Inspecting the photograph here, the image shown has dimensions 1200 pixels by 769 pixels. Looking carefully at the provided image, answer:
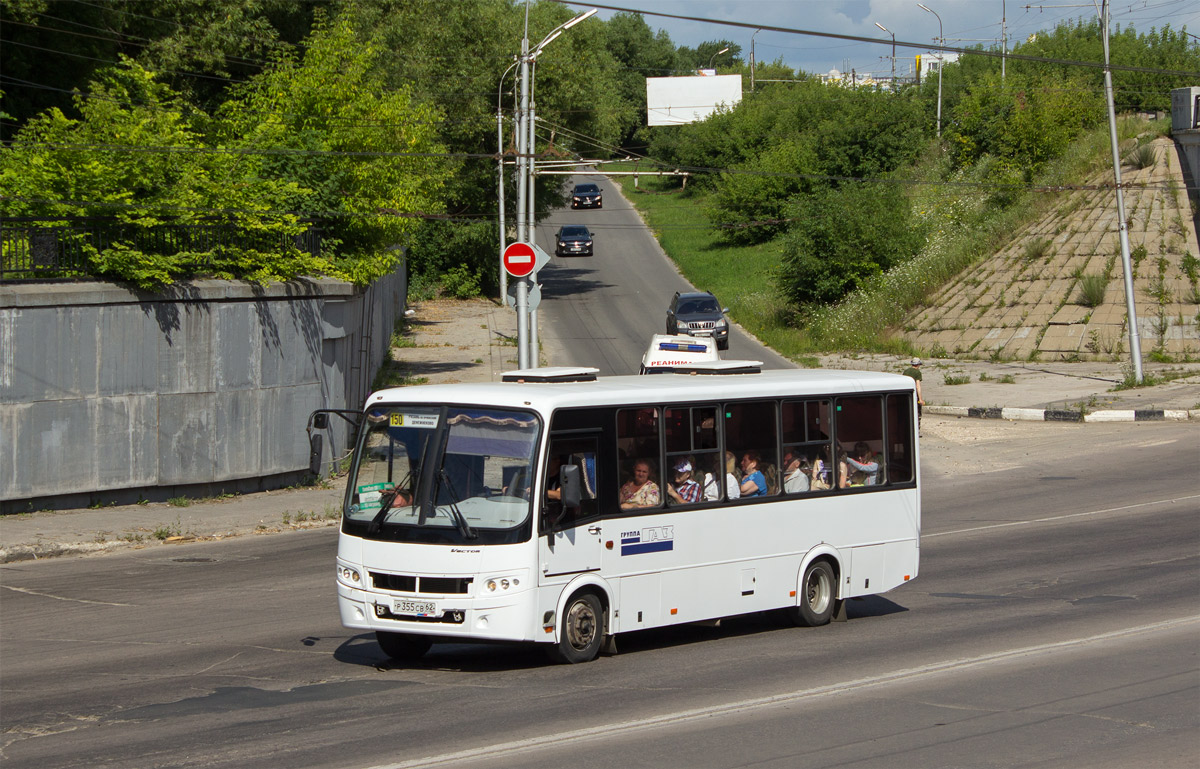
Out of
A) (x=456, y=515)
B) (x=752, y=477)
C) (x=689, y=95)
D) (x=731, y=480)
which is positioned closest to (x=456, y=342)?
(x=752, y=477)

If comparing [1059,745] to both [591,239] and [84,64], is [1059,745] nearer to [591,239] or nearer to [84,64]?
[84,64]

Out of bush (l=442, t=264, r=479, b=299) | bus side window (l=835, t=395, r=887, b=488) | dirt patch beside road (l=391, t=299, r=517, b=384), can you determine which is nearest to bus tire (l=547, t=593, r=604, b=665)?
bus side window (l=835, t=395, r=887, b=488)

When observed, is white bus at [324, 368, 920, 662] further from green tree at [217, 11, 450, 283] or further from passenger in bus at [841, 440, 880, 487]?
green tree at [217, 11, 450, 283]

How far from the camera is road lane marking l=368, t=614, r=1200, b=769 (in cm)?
710

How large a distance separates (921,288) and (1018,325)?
6.03 meters

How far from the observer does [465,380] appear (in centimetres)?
3266

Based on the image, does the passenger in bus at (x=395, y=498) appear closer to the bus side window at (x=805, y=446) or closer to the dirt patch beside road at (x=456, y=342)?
the bus side window at (x=805, y=446)

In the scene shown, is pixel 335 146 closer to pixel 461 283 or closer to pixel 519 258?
pixel 519 258

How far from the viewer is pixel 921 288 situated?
44.7 meters

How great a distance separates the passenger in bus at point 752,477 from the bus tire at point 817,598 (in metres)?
1.09

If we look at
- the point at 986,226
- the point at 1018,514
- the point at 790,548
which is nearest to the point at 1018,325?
the point at 986,226

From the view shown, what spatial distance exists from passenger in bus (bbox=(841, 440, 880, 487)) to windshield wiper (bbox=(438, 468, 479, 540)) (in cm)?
441

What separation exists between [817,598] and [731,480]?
1836 millimetres

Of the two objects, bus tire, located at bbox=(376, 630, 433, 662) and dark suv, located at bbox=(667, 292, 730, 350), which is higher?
dark suv, located at bbox=(667, 292, 730, 350)
